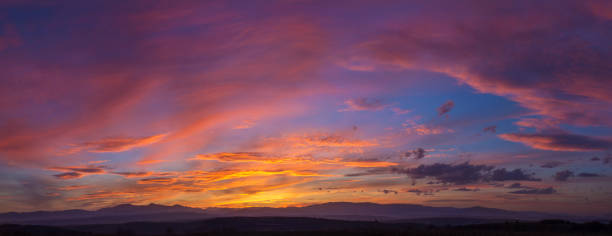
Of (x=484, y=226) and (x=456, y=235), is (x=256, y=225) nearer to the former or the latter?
(x=484, y=226)

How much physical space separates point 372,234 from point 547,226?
33.3 metres

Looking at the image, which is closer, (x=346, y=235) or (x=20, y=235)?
(x=346, y=235)

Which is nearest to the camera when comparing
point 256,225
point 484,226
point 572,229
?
point 572,229

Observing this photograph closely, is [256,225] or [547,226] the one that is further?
[256,225]

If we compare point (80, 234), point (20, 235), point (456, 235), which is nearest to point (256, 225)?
point (80, 234)

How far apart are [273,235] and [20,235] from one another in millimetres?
25041

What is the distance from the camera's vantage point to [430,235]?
40000mm

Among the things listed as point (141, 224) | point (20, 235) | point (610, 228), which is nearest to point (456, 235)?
point (610, 228)

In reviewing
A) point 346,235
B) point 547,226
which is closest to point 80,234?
point 346,235

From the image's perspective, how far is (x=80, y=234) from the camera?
2132 inches

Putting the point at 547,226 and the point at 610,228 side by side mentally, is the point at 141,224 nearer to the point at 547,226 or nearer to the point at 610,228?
the point at 547,226

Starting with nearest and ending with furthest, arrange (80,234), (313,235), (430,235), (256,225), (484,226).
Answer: (430,235) < (313,235) < (80,234) < (484,226) < (256,225)

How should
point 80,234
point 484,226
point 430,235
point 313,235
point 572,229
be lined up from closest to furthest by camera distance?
1. point 430,235
2. point 313,235
3. point 80,234
4. point 572,229
5. point 484,226

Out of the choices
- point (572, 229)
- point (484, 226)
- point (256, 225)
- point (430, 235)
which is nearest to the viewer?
point (430, 235)
